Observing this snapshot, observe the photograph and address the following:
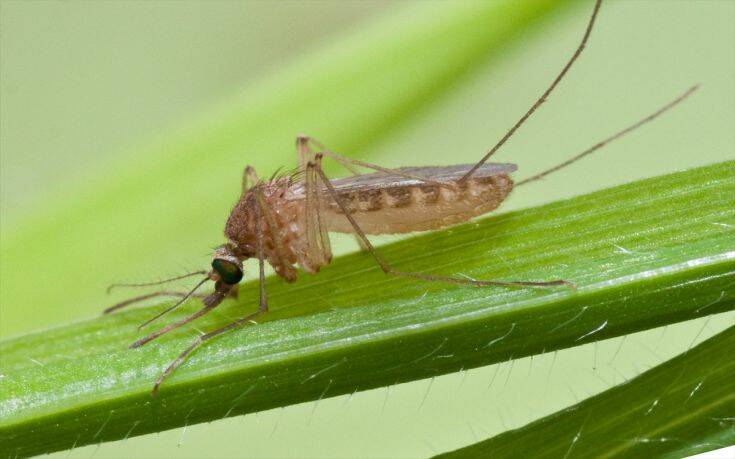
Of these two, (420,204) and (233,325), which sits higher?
(420,204)

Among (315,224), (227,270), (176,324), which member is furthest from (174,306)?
(315,224)

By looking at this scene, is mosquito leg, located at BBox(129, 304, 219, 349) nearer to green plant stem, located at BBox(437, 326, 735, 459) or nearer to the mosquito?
the mosquito

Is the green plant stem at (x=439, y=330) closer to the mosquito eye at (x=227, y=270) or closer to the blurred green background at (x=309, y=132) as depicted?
the blurred green background at (x=309, y=132)

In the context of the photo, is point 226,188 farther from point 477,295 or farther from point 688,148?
point 688,148

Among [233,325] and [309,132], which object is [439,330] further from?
[309,132]

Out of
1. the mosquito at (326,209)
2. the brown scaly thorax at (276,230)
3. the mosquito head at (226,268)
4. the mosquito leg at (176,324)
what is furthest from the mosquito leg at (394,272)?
the mosquito leg at (176,324)

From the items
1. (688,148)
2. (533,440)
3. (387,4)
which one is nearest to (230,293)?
(533,440)

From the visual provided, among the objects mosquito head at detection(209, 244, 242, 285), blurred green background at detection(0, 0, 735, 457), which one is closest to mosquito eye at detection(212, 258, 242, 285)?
mosquito head at detection(209, 244, 242, 285)
